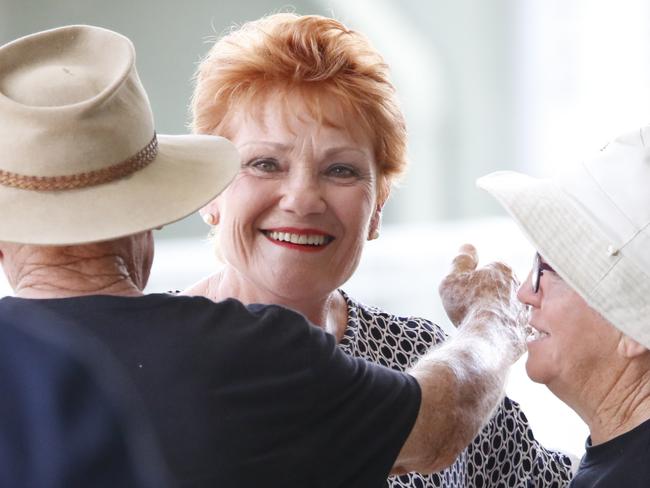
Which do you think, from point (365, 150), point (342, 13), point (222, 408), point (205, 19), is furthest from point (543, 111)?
point (222, 408)

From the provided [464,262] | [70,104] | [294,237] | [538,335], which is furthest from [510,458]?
[70,104]

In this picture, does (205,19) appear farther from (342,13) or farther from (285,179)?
(285,179)

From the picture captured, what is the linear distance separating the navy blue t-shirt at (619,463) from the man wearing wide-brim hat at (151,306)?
15.2 inches

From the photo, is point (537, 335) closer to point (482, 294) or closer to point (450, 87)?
point (482, 294)

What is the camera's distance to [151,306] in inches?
63.7

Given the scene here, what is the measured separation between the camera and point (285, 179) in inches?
99.1

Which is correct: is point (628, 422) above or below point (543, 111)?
above

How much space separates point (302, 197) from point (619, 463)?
949mm

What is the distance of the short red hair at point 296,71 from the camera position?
2.49 m

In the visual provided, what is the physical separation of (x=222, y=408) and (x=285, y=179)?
1.00 m

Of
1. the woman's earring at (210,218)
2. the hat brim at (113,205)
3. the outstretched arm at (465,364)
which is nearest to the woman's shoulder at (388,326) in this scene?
the outstretched arm at (465,364)

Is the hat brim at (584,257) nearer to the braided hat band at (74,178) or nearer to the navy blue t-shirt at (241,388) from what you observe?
the navy blue t-shirt at (241,388)

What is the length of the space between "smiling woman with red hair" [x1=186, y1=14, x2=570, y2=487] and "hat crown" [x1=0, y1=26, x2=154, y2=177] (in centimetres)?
78

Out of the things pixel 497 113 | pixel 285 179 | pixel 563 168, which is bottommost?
pixel 497 113
